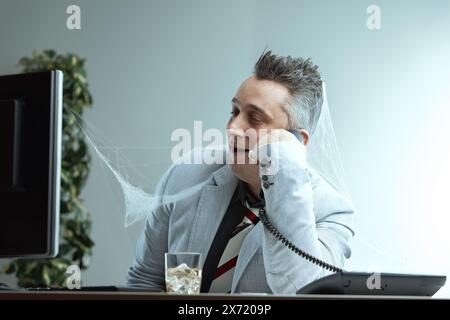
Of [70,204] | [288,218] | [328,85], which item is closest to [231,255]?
[288,218]

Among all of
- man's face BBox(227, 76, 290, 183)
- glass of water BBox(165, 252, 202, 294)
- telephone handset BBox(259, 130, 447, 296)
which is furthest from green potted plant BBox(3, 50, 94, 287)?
telephone handset BBox(259, 130, 447, 296)

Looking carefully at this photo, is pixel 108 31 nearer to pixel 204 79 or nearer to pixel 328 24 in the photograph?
pixel 204 79

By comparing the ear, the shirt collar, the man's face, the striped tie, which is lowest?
the striped tie

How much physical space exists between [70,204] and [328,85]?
3.88ft

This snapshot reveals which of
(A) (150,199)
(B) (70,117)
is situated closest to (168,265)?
(A) (150,199)

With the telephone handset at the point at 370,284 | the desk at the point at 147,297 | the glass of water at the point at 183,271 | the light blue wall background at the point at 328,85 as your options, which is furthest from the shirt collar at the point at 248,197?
the desk at the point at 147,297

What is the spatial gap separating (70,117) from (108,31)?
0.41 m

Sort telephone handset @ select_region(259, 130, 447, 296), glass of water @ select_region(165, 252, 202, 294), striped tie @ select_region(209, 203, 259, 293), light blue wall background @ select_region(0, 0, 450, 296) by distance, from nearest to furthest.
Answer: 1. telephone handset @ select_region(259, 130, 447, 296)
2. glass of water @ select_region(165, 252, 202, 294)
3. striped tie @ select_region(209, 203, 259, 293)
4. light blue wall background @ select_region(0, 0, 450, 296)

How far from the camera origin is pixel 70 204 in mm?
3191

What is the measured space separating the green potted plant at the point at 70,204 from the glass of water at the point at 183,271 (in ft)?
5.98

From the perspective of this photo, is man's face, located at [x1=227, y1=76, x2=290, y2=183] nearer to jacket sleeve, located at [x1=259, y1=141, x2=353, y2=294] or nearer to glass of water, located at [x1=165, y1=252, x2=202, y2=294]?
jacket sleeve, located at [x1=259, y1=141, x2=353, y2=294]

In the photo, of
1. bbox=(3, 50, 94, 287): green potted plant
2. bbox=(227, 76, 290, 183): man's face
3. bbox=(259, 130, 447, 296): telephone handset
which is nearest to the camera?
bbox=(259, 130, 447, 296): telephone handset

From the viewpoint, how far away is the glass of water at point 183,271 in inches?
55.4

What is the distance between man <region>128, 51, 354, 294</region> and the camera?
2.09 m
